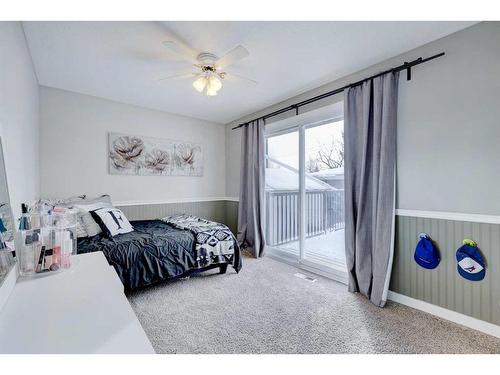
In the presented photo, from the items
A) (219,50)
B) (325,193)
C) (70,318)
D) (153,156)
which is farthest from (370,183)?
(153,156)

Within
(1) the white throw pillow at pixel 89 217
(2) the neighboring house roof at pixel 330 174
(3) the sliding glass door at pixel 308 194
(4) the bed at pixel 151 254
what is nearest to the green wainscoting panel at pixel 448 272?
(3) the sliding glass door at pixel 308 194

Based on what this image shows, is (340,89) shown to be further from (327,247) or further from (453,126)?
(327,247)

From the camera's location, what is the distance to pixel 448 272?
6.37 feet

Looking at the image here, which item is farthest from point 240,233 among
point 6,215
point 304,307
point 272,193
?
point 6,215

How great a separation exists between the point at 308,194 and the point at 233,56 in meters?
2.09

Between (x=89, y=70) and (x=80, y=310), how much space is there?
2.59 meters

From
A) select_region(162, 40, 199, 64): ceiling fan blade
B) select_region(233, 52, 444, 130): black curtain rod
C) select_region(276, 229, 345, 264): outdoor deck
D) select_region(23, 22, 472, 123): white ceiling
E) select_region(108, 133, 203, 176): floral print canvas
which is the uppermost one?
select_region(23, 22, 472, 123): white ceiling

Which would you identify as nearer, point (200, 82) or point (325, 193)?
point (200, 82)

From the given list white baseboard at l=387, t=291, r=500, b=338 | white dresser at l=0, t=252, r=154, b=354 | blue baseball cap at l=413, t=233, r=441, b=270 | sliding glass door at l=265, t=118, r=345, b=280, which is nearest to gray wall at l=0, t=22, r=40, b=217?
white dresser at l=0, t=252, r=154, b=354

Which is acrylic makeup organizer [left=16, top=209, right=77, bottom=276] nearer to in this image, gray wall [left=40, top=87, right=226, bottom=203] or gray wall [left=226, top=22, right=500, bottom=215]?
gray wall [left=40, top=87, right=226, bottom=203]

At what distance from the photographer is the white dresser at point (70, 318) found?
0.64 metres

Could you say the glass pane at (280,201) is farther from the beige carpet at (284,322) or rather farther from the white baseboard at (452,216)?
the white baseboard at (452,216)

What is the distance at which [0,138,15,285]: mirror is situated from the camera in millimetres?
907

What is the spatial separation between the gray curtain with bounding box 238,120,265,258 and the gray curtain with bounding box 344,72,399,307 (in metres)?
1.42
